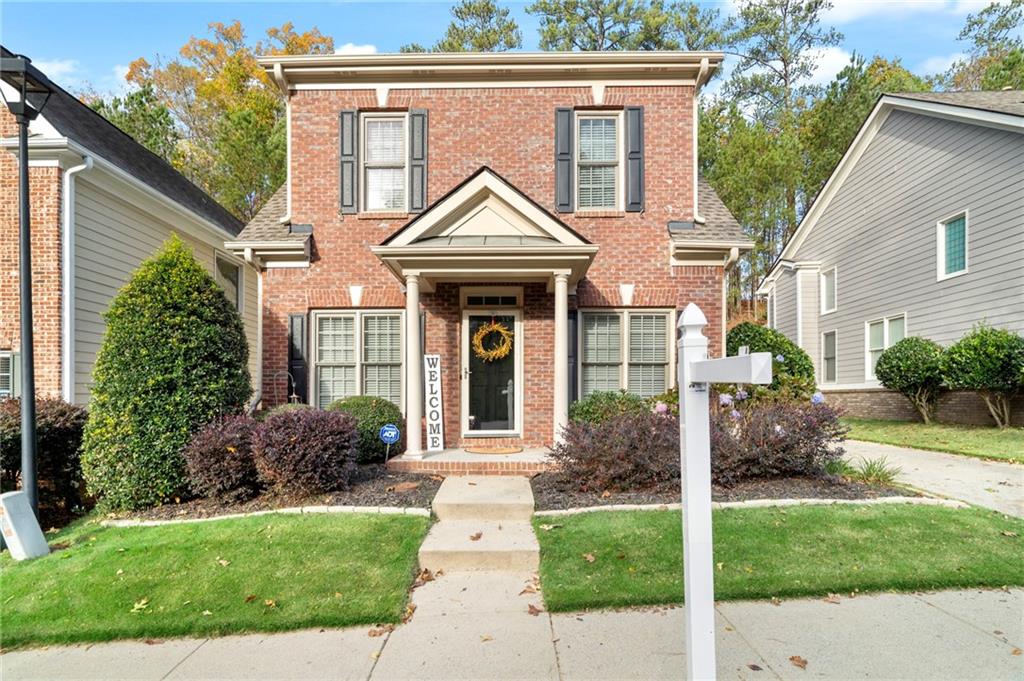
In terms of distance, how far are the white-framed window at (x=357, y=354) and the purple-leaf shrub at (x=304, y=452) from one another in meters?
2.73

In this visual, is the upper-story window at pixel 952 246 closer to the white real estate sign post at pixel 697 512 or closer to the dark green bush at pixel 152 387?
the white real estate sign post at pixel 697 512

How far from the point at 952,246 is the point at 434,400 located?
1229cm

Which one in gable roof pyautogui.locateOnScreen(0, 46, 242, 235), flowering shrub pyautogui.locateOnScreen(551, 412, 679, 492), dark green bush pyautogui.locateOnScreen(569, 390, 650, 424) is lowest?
flowering shrub pyautogui.locateOnScreen(551, 412, 679, 492)

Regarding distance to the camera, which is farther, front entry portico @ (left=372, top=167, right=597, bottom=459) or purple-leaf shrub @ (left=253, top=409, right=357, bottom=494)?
front entry portico @ (left=372, top=167, right=597, bottom=459)

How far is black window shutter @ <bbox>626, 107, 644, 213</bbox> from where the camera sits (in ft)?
29.2

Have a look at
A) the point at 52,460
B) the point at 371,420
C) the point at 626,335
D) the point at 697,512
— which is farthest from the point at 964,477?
the point at 52,460

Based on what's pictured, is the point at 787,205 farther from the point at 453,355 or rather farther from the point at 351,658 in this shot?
the point at 351,658

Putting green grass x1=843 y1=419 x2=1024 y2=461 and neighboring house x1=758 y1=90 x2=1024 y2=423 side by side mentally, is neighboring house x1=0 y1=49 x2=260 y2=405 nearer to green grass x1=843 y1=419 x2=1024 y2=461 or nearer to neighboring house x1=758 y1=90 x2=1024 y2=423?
green grass x1=843 y1=419 x2=1024 y2=461

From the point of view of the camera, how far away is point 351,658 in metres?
3.27

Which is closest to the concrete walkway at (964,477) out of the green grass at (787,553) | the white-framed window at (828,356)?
the green grass at (787,553)

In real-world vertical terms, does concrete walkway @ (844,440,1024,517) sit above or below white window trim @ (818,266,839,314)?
below

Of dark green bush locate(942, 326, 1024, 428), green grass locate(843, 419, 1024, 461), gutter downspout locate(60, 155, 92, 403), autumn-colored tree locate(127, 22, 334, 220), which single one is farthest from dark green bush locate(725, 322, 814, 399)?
autumn-colored tree locate(127, 22, 334, 220)

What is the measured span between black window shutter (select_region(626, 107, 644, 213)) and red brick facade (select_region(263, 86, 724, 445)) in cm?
14

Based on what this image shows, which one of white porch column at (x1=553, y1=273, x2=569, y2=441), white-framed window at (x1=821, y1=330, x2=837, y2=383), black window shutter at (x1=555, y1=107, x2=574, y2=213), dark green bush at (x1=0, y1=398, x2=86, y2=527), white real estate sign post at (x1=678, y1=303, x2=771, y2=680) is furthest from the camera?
white-framed window at (x1=821, y1=330, x2=837, y2=383)
